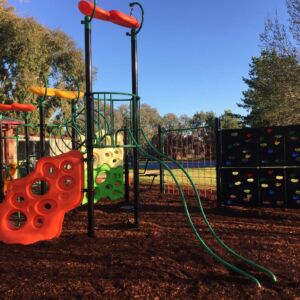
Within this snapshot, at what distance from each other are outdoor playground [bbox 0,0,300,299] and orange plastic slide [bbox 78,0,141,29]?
0.5 inches

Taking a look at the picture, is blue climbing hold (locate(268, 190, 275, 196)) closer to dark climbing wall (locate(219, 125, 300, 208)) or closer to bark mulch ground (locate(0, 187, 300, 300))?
dark climbing wall (locate(219, 125, 300, 208))

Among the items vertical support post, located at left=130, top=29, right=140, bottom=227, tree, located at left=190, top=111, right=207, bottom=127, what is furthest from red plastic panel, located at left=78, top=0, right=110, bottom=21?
tree, located at left=190, top=111, right=207, bottom=127

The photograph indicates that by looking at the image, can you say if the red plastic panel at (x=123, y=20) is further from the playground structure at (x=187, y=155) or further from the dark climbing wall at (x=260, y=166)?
the playground structure at (x=187, y=155)

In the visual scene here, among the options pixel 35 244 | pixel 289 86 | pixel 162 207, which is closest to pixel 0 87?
pixel 289 86

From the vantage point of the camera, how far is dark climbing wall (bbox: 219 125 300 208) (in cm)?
667

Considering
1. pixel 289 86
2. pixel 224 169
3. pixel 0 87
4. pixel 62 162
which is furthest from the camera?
pixel 0 87

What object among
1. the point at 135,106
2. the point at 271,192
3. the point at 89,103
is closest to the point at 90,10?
the point at 89,103

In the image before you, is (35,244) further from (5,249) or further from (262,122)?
(262,122)

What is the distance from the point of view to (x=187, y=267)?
3592mm

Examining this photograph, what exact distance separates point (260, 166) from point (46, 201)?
13.9 feet

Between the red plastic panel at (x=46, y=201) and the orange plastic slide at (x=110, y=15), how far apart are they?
190cm

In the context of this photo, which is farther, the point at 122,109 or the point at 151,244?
the point at 122,109

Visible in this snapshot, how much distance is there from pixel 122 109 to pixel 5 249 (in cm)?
6915

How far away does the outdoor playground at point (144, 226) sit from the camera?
3.20 metres
